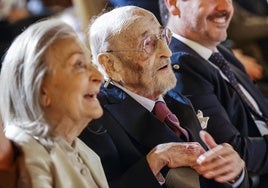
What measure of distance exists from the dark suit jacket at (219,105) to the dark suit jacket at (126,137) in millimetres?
167

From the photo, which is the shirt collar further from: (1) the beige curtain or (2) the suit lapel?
(1) the beige curtain

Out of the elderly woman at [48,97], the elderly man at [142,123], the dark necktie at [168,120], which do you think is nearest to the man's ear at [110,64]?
the elderly man at [142,123]

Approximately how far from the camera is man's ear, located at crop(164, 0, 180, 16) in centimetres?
164

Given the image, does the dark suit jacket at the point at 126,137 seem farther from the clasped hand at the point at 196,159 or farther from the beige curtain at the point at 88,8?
the beige curtain at the point at 88,8

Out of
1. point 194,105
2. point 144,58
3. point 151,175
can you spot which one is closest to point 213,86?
point 194,105

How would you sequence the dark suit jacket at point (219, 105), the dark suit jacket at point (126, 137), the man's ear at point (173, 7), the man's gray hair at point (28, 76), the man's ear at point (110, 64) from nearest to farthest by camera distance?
the man's gray hair at point (28, 76) → the dark suit jacket at point (126, 137) → the man's ear at point (110, 64) → the dark suit jacket at point (219, 105) → the man's ear at point (173, 7)

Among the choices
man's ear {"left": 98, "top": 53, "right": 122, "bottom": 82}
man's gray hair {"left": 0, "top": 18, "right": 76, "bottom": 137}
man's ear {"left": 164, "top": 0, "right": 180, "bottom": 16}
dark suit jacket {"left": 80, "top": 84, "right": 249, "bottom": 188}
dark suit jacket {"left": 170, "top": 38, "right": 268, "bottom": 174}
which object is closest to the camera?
man's gray hair {"left": 0, "top": 18, "right": 76, "bottom": 137}

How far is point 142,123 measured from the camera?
4.37 ft

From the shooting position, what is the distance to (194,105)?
1.54m

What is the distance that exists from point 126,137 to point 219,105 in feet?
1.29

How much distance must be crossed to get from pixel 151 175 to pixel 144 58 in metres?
0.29

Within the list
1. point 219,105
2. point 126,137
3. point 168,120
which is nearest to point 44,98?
point 126,137

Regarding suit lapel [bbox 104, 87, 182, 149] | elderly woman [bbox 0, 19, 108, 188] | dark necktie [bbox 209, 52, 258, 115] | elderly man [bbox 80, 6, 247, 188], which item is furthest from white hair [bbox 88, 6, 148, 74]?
dark necktie [bbox 209, 52, 258, 115]

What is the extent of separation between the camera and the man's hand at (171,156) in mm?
1231
